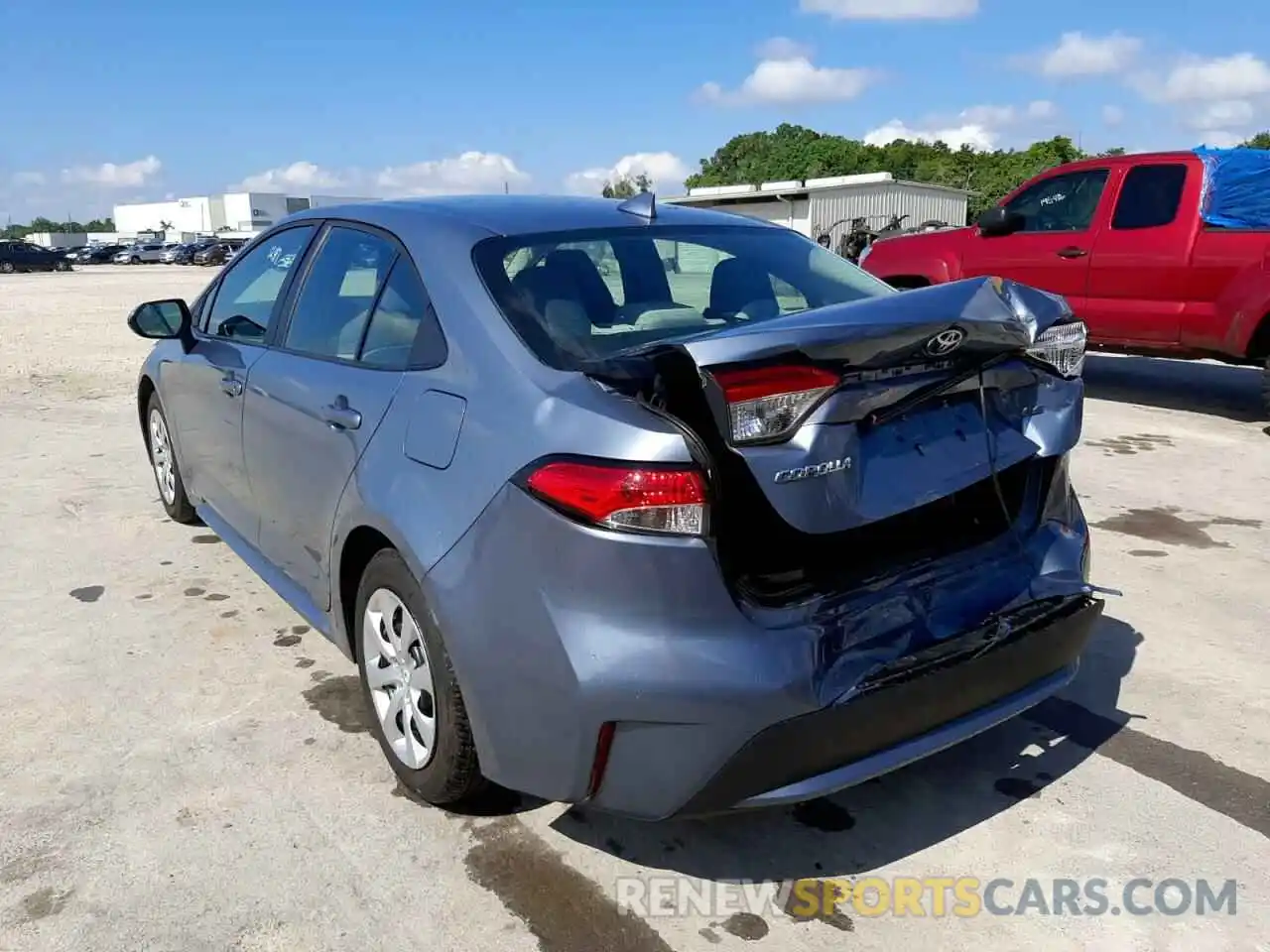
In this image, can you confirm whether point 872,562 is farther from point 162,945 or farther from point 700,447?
point 162,945

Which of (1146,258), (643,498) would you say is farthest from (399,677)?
(1146,258)

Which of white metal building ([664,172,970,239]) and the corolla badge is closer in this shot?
the corolla badge

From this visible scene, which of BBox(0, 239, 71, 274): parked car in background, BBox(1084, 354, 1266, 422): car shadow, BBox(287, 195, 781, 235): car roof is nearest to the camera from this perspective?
BBox(287, 195, 781, 235): car roof

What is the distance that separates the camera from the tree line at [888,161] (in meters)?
62.8

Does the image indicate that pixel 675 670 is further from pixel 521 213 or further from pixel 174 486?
pixel 174 486

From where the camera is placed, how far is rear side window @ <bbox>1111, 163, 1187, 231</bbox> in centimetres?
781

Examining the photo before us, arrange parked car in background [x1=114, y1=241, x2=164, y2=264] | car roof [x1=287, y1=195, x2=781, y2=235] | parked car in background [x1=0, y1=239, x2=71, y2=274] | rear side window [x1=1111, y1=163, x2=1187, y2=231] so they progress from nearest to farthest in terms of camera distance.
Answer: car roof [x1=287, y1=195, x2=781, y2=235] → rear side window [x1=1111, y1=163, x2=1187, y2=231] → parked car in background [x1=0, y1=239, x2=71, y2=274] → parked car in background [x1=114, y1=241, x2=164, y2=264]

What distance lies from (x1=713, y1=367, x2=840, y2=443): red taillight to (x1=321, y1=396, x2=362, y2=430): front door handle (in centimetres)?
123

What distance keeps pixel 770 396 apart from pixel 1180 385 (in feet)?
28.0

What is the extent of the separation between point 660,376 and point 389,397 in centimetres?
90

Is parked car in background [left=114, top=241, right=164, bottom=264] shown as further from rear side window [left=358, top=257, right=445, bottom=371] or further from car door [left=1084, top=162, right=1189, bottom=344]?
rear side window [left=358, top=257, right=445, bottom=371]

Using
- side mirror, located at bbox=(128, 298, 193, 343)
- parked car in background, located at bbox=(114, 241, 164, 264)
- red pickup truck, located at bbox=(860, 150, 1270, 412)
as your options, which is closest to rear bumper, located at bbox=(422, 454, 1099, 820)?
side mirror, located at bbox=(128, 298, 193, 343)

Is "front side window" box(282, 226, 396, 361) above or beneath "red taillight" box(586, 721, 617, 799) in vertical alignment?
above
